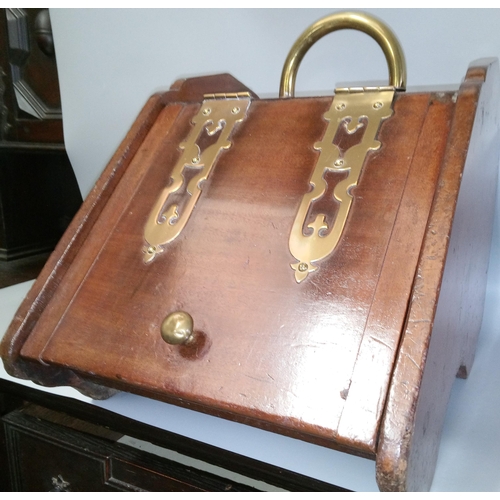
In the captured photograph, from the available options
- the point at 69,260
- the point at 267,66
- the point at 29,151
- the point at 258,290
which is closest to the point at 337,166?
the point at 258,290

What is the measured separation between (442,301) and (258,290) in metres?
0.21

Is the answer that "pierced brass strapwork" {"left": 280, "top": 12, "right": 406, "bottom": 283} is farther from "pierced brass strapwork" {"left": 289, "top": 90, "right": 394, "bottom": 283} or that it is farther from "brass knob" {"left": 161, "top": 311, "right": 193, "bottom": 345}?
"brass knob" {"left": 161, "top": 311, "right": 193, "bottom": 345}

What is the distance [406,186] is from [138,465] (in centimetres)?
51

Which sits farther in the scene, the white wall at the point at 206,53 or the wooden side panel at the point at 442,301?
the white wall at the point at 206,53

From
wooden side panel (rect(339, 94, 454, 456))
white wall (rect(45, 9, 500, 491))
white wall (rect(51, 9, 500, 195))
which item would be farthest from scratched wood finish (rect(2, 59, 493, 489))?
white wall (rect(51, 9, 500, 195))

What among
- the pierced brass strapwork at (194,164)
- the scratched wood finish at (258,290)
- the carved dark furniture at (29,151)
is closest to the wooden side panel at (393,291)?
the scratched wood finish at (258,290)

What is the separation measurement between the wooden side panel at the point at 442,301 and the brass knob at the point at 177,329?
8.9 inches

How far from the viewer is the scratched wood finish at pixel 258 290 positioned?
48 cm

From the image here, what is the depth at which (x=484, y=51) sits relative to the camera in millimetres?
929

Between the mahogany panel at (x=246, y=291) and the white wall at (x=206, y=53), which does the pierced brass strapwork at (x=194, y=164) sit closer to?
the mahogany panel at (x=246, y=291)

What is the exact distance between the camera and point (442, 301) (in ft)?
1.61

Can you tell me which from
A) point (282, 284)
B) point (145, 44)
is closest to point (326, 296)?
point (282, 284)

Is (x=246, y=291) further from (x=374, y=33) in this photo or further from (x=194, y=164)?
(x=374, y=33)

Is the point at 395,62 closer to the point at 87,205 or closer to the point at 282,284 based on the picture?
the point at 282,284
